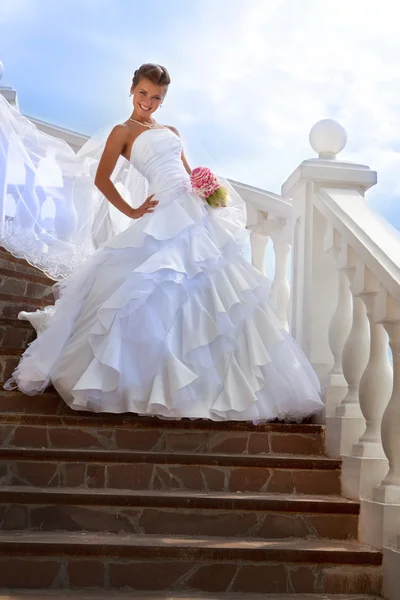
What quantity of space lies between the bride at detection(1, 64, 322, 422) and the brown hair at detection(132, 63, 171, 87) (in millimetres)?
657

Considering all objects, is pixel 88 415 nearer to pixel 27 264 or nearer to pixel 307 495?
pixel 307 495

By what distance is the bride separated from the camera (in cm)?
396

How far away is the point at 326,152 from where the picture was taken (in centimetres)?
475

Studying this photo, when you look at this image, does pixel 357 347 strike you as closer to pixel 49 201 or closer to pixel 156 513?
pixel 156 513

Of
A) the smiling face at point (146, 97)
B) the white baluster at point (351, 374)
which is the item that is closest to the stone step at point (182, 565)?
the white baluster at point (351, 374)

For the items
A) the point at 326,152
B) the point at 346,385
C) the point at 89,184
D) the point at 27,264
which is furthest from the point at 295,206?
the point at 27,264

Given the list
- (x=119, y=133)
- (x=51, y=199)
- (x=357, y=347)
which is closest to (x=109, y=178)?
(x=119, y=133)

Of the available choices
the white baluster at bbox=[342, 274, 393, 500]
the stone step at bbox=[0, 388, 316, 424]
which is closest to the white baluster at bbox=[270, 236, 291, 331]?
the stone step at bbox=[0, 388, 316, 424]

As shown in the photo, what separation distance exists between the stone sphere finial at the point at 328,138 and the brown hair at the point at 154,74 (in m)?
0.90

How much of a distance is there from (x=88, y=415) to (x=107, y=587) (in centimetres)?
97

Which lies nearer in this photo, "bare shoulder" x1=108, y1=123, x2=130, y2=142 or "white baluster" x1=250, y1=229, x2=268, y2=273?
"bare shoulder" x1=108, y1=123, x2=130, y2=142

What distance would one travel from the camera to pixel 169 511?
351 cm

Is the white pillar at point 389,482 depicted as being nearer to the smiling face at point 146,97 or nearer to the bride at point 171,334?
the bride at point 171,334

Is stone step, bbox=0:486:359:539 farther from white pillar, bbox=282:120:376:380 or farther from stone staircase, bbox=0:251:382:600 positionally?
white pillar, bbox=282:120:376:380
